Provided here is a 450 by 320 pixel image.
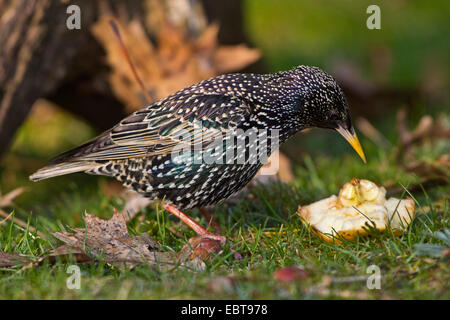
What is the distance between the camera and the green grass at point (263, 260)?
2.87 metres

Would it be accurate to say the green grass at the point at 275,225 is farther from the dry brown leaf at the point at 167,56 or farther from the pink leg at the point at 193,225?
the dry brown leaf at the point at 167,56

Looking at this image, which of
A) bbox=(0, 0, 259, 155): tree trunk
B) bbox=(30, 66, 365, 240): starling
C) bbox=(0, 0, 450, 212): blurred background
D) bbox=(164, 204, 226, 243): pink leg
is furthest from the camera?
bbox=(0, 0, 450, 212): blurred background

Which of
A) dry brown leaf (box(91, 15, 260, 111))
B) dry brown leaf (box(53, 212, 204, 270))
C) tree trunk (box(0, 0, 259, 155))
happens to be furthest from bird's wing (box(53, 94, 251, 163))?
dry brown leaf (box(91, 15, 260, 111))

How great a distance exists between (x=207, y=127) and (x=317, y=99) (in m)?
0.77

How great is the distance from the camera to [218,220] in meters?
4.40

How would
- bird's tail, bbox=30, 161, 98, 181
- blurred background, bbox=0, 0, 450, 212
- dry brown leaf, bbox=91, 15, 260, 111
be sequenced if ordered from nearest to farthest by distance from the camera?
bird's tail, bbox=30, 161, 98, 181 → blurred background, bbox=0, 0, 450, 212 → dry brown leaf, bbox=91, 15, 260, 111

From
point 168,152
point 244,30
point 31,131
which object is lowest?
point 31,131

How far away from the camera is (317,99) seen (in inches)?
160

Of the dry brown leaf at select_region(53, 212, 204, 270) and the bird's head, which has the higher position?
the bird's head

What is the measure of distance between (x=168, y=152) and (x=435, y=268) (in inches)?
71.9

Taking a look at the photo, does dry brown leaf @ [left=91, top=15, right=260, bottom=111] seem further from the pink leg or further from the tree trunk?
the pink leg

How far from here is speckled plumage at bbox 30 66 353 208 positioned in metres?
3.89

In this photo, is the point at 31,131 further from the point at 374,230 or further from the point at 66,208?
the point at 374,230

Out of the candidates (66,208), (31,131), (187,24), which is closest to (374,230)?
(66,208)
